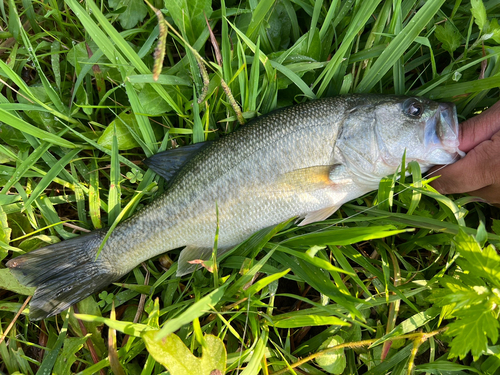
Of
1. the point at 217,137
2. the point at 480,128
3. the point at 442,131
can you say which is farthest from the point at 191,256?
the point at 480,128

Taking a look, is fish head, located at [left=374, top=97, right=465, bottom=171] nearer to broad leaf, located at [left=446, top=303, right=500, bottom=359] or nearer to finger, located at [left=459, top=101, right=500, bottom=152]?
finger, located at [left=459, top=101, right=500, bottom=152]

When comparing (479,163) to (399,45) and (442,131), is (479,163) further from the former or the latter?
(399,45)

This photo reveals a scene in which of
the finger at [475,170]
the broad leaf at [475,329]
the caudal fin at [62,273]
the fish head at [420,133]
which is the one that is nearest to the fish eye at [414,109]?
the fish head at [420,133]

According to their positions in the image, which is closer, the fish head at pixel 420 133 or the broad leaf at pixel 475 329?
the broad leaf at pixel 475 329

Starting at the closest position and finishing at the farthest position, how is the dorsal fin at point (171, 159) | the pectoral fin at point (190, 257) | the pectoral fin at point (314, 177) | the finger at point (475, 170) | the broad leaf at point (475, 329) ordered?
the broad leaf at point (475, 329) → the finger at point (475, 170) → the pectoral fin at point (314, 177) → the pectoral fin at point (190, 257) → the dorsal fin at point (171, 159)

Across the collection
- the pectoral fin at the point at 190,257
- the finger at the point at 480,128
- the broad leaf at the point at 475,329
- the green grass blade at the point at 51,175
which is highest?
the green grass blade at the point at 51,175

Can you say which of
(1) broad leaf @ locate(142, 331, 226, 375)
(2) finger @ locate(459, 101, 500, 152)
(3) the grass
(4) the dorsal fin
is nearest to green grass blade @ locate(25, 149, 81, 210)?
(3) the grass

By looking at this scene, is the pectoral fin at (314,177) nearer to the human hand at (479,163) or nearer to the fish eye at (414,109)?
the fish eye at (414,109)

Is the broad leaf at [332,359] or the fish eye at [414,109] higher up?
the fish eye at [414,109]
